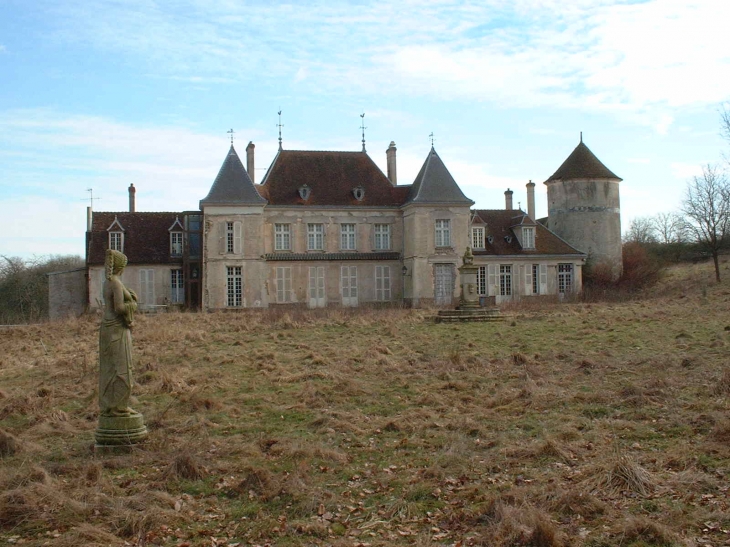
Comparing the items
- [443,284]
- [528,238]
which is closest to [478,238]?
[528,238]

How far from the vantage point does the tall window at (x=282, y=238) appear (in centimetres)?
3681

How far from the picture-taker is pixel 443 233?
36.6m

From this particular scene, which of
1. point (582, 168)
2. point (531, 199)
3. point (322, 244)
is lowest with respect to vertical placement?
point (322, 244)

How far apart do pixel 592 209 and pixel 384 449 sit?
34968 mm

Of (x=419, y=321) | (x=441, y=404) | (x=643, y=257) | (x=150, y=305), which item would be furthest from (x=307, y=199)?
(x=441, y=404)

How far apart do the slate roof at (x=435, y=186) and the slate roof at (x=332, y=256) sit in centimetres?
303

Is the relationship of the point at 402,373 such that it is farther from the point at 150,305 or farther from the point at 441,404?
the point at 150,305

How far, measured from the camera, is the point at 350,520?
657 cm

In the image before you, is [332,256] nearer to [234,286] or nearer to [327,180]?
[327,180]

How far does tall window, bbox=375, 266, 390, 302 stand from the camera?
123ft

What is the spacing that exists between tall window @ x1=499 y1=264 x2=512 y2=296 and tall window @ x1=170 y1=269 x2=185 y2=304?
1624 cm

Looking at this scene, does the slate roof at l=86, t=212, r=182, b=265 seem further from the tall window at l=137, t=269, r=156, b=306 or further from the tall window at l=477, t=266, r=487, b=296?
the tall window at l=477, t=266, r=487, b=296

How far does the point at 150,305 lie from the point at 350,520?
31.7 m

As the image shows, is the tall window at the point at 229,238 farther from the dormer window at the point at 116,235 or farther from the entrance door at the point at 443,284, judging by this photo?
the entrance door at the point at 443,284
